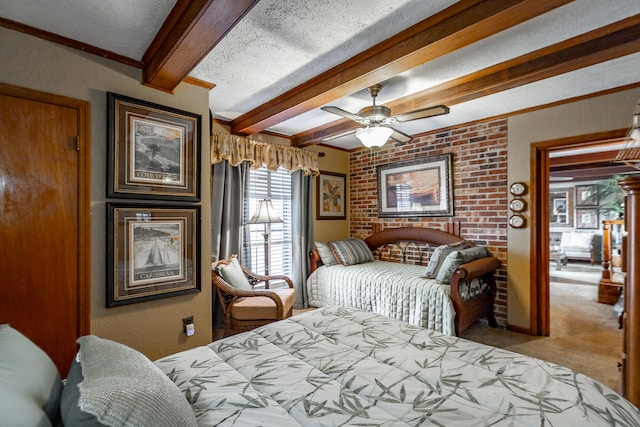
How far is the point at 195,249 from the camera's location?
2.46 meters

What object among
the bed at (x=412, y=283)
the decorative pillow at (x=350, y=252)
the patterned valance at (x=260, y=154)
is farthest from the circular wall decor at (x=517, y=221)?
the patterned valance at (x=260, y=154)

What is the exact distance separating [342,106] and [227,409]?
2.78m

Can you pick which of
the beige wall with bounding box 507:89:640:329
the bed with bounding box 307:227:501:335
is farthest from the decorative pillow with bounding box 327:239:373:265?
the beige wall with bounding box 507:89:640:329

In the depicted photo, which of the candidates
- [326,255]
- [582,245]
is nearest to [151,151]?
[326,255]

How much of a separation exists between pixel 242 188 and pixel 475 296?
2912 mm

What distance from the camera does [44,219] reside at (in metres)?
1.83

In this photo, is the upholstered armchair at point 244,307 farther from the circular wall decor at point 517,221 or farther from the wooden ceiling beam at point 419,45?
the circular wall decor at point 517,221

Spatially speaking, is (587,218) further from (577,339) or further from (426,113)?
(426,113)

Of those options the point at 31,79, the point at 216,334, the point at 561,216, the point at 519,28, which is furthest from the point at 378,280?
the point at 561,216

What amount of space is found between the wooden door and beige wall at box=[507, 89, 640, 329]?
3979 millimetres

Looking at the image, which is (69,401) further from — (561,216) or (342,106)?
(561,216)

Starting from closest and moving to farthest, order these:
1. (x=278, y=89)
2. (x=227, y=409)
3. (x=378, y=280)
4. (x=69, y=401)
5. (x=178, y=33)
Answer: (x=69, y=401), (x=227, y=409), (x=178, y=33), (x=278, y=89), (x=378, y=280)

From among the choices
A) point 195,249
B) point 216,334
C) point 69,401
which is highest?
point 195,249

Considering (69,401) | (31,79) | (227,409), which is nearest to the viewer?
(69,401)
